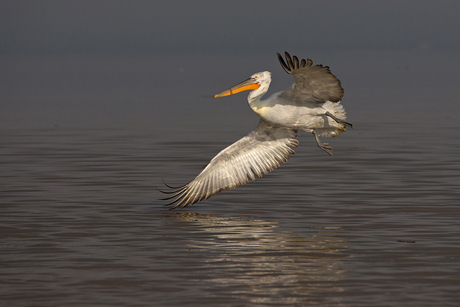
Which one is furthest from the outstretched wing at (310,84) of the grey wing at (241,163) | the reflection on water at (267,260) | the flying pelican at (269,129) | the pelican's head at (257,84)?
the reflection on water at (267,260)

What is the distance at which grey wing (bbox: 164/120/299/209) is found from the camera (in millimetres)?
13023

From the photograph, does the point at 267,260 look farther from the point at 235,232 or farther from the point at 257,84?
the point at 257,84

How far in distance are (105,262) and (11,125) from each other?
1701 cm

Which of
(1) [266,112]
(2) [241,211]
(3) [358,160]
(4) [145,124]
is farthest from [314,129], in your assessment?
(4) [145,124]

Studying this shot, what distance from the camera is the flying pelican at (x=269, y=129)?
42.3ft

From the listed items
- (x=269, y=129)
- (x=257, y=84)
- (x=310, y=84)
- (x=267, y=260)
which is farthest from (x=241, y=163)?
(x=267, y=260)

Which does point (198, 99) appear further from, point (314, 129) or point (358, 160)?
point (314, 129)

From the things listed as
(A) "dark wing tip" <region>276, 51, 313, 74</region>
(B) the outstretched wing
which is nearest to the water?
(B) the outstretched wing

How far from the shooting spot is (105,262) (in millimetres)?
9438

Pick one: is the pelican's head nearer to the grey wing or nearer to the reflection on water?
the grey wing

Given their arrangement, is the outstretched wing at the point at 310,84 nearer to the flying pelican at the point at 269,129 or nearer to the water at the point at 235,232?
the flying pelican at the point at 269,129

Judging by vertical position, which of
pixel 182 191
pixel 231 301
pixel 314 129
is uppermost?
pixel 314 129

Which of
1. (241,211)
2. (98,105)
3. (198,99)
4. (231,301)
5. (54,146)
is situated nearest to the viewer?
Result: (231,301)

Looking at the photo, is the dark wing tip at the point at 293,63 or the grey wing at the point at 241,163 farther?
the grey wing at the point at 241,163
